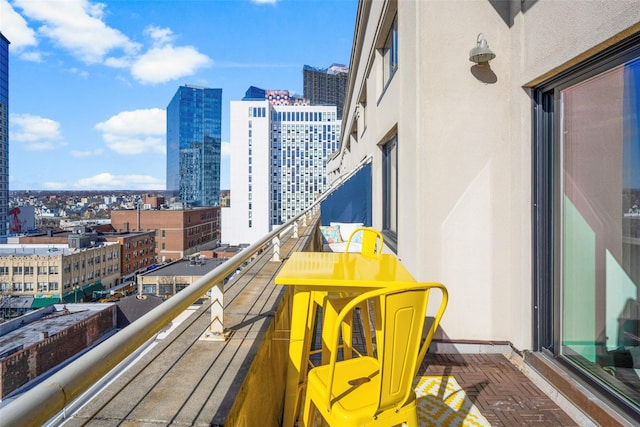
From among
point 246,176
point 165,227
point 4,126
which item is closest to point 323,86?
point 246,176

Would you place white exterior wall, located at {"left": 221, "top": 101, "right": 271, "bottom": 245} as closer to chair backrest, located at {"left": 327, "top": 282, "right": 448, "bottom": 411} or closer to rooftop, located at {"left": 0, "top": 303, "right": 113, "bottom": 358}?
rooftop, located at {"left": 0, "top": 303, "right": 113, "bottom": 358}

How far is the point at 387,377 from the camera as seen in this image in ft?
4.70

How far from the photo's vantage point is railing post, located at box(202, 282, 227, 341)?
177 centimetres

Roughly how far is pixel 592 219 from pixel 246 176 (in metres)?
66.1

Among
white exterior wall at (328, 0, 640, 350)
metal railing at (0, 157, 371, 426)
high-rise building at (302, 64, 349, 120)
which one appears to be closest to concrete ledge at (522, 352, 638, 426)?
white exterior wall at (328, 0, 640, 350)

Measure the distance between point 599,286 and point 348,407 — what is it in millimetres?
2084

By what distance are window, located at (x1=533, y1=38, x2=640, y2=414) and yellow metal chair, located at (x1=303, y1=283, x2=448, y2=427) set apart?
1.58m

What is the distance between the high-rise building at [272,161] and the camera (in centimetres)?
6625

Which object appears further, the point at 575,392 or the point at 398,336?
the point at 575,392

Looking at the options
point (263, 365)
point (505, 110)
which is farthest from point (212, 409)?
point (505, 110)

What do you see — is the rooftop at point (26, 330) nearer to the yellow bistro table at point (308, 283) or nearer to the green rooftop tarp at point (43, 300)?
the yellow bistro table at point (308, 283)

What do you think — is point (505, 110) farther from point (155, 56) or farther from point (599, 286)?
point (155, 56)

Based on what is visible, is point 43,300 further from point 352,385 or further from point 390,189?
point 352,385

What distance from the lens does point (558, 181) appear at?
9.73 ft
